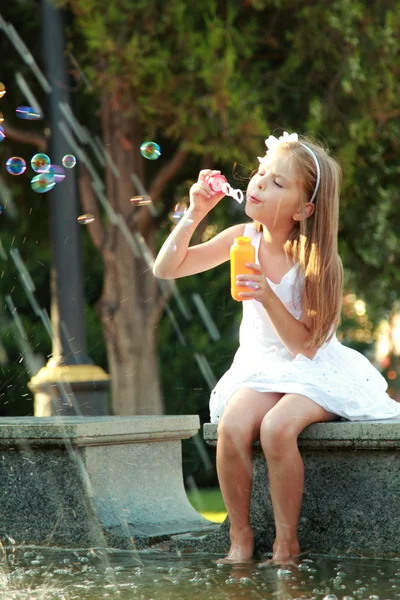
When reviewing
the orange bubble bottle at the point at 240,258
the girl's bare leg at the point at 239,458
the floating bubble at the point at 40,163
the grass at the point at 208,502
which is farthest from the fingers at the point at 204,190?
the grass at the point at 208,502

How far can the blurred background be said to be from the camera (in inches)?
313

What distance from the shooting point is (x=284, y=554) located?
3805 mm

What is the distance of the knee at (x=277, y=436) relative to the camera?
378 cm

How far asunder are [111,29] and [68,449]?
4.35 m

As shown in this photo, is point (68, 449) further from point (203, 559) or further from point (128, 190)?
point (128, 190)

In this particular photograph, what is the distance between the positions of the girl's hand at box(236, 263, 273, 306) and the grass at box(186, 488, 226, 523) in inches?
152

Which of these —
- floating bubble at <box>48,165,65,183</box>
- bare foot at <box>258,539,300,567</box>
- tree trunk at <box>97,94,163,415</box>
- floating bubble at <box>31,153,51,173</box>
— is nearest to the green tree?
tree trunk at <box>97,94,163,415</box>

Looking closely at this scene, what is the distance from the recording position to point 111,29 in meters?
7.99

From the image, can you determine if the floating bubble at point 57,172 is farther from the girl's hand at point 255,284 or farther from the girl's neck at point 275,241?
the girl's hand at point 255,284

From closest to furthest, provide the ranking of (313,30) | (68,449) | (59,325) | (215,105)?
(68,449)
(59,325)
(215,105)
(313,30)

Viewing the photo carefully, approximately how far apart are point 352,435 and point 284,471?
0.28m

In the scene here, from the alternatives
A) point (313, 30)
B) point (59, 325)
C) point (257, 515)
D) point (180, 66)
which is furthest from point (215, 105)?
point (257, 515)

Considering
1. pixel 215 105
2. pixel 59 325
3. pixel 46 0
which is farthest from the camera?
pixel 215 105

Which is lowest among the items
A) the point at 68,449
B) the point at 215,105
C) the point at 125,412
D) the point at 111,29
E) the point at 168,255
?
the point at 125,412
